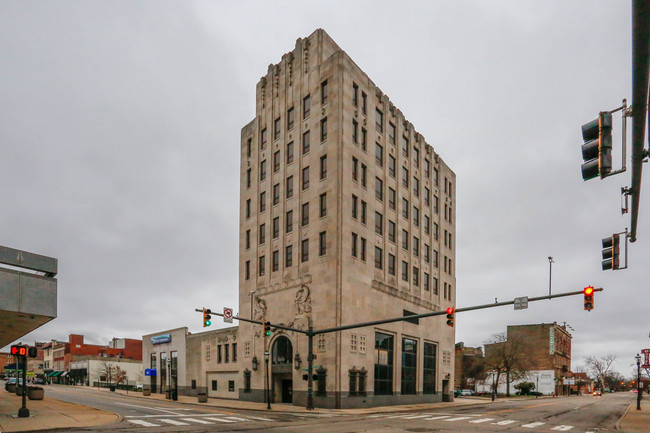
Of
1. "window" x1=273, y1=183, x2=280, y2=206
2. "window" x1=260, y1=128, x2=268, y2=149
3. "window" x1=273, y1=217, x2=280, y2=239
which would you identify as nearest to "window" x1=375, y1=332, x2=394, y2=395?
"window" x1=273, y1=217, x2=280, y2=239

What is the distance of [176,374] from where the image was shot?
6378 cm

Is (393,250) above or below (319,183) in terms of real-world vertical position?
below

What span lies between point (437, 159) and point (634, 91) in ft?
193

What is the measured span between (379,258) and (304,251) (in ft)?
25.0

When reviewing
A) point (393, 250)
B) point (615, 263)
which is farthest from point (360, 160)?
point (615, 263)

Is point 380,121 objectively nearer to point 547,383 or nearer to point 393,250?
point 393,250

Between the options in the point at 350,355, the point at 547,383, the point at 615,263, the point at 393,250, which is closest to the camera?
the point at 615,263

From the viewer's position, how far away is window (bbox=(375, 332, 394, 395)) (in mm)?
45062

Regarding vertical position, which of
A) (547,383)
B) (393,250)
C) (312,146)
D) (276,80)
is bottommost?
(547,383)

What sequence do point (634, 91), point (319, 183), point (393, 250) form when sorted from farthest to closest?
1. point (393, 250)
2. point (319, 183)
3. point (634, 91)

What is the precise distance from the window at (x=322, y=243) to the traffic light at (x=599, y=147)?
3625cm

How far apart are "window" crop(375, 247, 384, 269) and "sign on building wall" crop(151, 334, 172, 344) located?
3349 centimetres

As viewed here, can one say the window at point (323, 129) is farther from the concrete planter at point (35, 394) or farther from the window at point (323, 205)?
the concrete planter at point (35, 394)

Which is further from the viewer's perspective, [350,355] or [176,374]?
[176,374]
